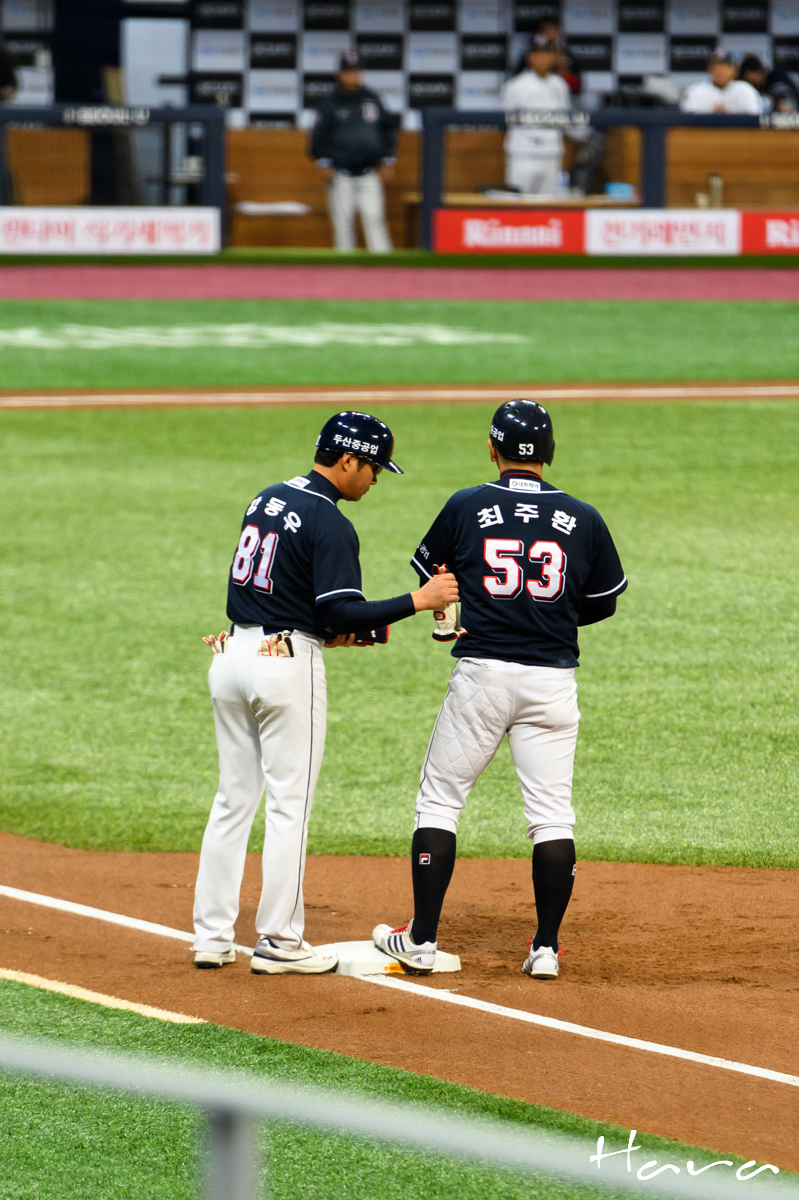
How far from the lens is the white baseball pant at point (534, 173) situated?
66.2 feet

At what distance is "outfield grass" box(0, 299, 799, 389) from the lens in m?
18.8

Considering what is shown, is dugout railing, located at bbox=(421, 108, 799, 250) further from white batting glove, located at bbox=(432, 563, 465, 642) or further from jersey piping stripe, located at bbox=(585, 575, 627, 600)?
white batting glove, located at bbox=(432, 563, 465, 642)

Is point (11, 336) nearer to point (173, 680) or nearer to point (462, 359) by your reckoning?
point (462, 359)

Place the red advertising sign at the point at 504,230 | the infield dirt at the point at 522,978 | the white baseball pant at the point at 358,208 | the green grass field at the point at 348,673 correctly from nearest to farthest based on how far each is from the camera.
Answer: the green grass field at the point at 348,673, the infield dirt at the point at 522,978, the white baseball pant at the point at 358,208, the red advertising sign at the point at 504,230

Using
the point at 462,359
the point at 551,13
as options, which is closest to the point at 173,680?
the point at 462,359

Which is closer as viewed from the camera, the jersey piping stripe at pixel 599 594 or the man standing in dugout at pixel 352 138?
the jersey piping stripe at pixel 599 594

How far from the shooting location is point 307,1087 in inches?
161

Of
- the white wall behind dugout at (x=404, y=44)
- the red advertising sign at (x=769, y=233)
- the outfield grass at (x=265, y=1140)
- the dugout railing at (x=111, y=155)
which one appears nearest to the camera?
the outfield grass at (x=265, y=1140)

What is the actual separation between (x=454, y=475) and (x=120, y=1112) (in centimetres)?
1041

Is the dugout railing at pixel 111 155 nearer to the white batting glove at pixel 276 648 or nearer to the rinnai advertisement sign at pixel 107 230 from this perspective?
the rinnai advertisement sign at pixel 107 230

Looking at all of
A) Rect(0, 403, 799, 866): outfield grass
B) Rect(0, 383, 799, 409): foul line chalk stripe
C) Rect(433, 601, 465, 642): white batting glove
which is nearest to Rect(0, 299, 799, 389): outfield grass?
Rect(0, 383, 799, 409): foul line chalk stripe

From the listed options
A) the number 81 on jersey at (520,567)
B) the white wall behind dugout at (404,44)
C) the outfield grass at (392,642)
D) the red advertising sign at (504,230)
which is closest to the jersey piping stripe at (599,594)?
the number 81 on jersey at (520,567)

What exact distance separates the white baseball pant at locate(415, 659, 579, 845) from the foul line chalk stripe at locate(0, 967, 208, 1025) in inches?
37.1

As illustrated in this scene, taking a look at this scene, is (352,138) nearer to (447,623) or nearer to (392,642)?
(392,642)
